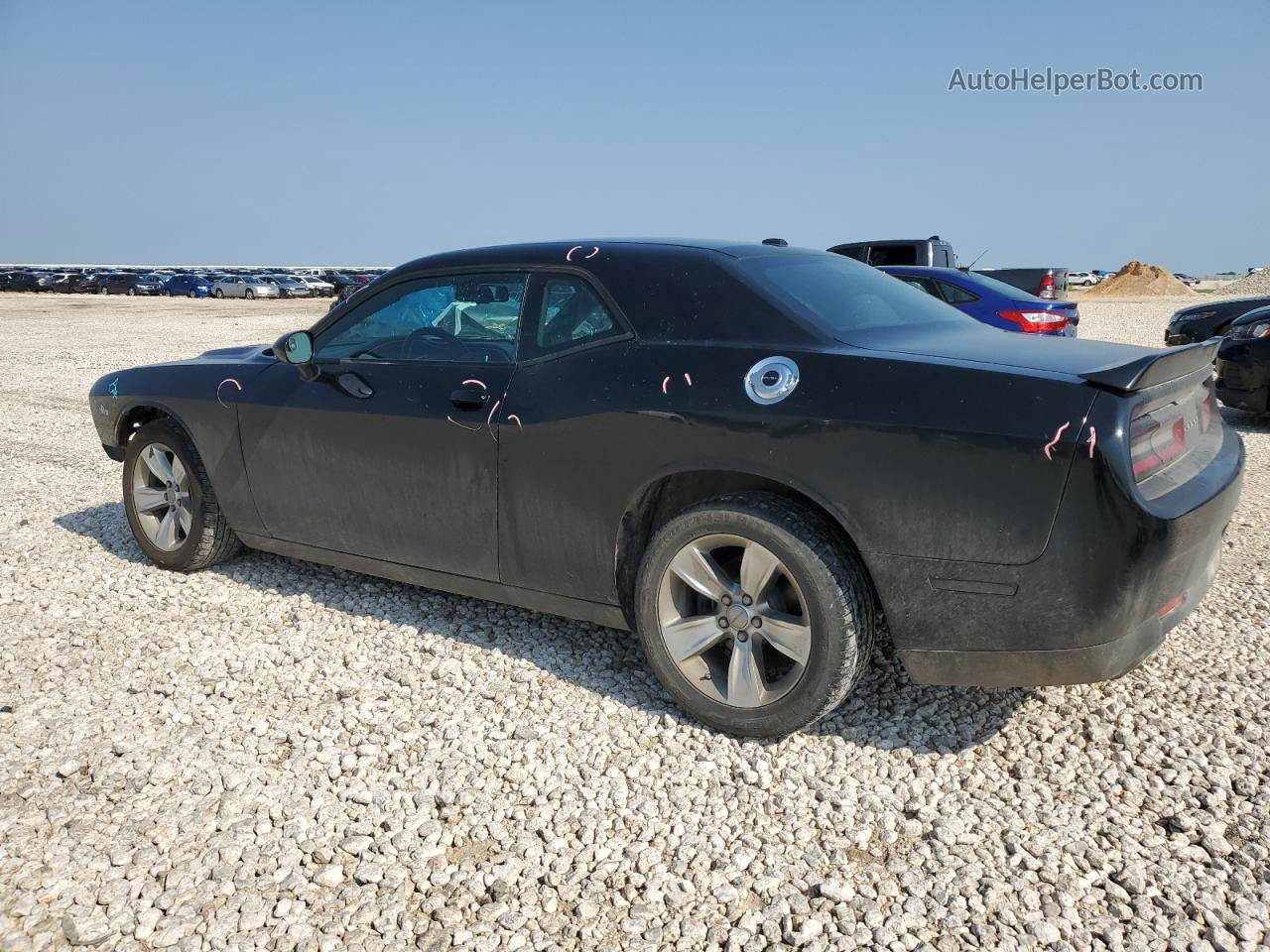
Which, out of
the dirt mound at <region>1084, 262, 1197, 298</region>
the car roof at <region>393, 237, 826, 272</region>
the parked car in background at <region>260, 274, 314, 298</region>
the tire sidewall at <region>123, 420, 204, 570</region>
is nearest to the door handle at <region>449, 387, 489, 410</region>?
the car roof at <region>393, 237, 826, 272</region>

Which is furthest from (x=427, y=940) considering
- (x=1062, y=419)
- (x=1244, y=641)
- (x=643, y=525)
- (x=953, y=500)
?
(x=1244, y=641)

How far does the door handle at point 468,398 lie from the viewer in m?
3.73

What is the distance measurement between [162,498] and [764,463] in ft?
11.4

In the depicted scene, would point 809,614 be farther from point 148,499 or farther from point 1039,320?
point 1039,320

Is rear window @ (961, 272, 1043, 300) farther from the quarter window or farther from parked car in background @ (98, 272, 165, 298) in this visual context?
parked car in background @ (98, 272, 165, 298)

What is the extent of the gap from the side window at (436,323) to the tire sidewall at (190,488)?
1.08 metres

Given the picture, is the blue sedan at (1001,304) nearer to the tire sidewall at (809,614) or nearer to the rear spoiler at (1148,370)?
the rear spoiler at (1148,370)

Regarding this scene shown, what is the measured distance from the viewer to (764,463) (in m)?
3.09

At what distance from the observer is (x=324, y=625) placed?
14.4 ft

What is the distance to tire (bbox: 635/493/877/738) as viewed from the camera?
9.94 ft

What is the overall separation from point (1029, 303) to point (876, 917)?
8770 millimetres

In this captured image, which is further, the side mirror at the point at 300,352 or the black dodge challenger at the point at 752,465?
the side mirror at the point at 300,352

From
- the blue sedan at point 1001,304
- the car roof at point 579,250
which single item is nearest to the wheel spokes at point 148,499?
the car roof at point 579,250

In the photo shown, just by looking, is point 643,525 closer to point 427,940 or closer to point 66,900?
point 427,940
